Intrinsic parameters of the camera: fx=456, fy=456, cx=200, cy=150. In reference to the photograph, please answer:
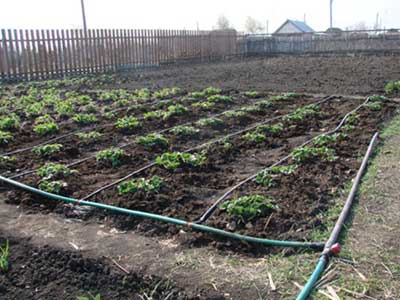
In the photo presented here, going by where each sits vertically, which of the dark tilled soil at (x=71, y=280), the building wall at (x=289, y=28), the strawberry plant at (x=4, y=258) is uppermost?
the building wall at (x=289, y=28)

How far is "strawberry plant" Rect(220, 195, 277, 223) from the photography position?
3.81 meters

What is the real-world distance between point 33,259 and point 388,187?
3313 mm

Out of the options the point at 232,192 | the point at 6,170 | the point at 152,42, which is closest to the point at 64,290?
the point at 232,192

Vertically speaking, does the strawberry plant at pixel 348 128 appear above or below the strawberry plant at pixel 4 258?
above

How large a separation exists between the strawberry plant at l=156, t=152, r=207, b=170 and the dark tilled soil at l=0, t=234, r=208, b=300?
2.01 metres

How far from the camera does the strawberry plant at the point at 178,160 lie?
522 centimetres

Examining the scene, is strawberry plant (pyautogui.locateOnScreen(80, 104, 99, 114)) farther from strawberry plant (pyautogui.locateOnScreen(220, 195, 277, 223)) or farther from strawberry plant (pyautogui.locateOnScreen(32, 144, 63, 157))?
strawberry plant (pyautogui.locateOnScreen(220, 195, 277, 223))

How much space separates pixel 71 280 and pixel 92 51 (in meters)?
17.2

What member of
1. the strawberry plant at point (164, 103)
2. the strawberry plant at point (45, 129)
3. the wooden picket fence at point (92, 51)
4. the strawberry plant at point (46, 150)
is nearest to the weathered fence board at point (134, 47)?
the wooden picket fence at point (92, 51)

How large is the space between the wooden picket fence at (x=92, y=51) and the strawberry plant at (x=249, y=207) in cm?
1447

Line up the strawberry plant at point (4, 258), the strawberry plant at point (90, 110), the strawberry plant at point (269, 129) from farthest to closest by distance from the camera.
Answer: the strawberry plant at point (90, 110) → the strawberry plant at point (269, 129) → the strawberry plant at point (4, 258)

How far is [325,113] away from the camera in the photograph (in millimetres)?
8406

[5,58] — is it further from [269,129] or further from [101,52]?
[269,129]

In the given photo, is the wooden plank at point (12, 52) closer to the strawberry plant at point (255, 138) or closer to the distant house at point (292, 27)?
the strawberry plant at point (255, 138)
